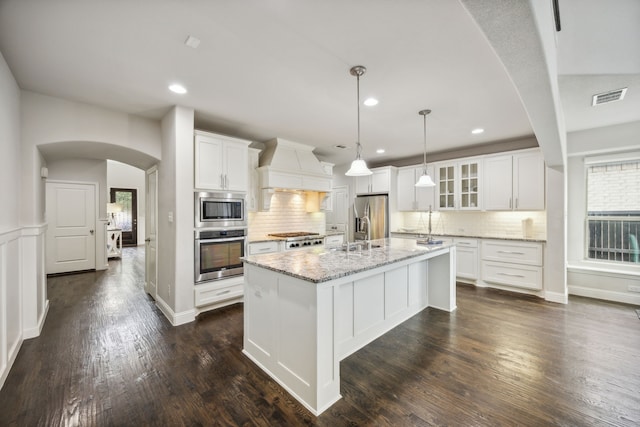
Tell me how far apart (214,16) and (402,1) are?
121cm

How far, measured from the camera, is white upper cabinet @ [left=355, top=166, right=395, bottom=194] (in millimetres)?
6012

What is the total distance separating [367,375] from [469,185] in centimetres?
428

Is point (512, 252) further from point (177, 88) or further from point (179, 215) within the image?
point (177, 88)

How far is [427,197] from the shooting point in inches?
223

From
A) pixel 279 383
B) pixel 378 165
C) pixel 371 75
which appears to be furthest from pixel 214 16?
pixel 378 165

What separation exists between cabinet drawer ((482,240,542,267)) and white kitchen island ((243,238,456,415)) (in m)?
2.04

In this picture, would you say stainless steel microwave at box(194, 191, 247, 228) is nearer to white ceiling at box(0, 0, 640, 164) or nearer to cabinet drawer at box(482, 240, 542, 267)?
white ceiling at box(0, 0, 640, 164)

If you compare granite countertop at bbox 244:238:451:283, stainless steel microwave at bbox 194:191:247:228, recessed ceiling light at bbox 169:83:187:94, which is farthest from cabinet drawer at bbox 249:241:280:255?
recessed ceiling light at bbox 169:83:187:94

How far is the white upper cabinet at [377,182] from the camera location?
6012 mm

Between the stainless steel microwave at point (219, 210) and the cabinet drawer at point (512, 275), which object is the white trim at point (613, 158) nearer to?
the cabinet drawer at point (512, 275)

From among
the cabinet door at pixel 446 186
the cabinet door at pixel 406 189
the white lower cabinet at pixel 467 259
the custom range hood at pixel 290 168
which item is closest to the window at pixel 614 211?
the white lower cabinet at pixel 467 259

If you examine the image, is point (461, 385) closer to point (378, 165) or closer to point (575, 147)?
point (575, 147)

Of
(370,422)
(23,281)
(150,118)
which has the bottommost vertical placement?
(370,422)

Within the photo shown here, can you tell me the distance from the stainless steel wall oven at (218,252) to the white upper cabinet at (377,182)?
132 inches
